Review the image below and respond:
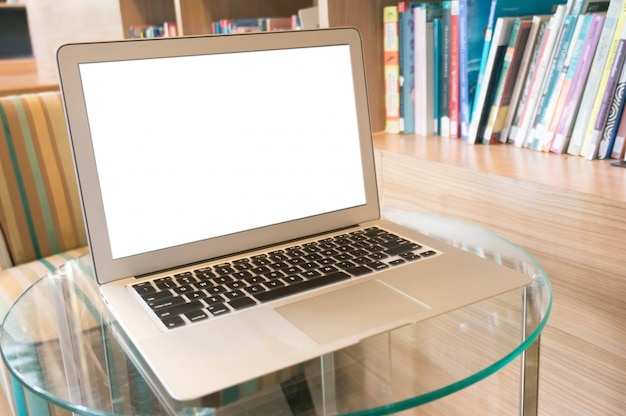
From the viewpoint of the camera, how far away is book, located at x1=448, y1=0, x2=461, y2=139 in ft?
4.01

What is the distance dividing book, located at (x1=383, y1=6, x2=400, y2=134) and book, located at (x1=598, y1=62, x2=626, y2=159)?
0.48m

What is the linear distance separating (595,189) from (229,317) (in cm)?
57

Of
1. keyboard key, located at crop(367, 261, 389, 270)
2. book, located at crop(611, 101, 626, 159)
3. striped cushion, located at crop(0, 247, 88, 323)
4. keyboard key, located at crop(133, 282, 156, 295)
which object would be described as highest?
book, located at crop(611, 101, 626, 159)

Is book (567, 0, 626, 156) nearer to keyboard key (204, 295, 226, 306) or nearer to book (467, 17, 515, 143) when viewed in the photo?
book (467, 17, 515, 143)

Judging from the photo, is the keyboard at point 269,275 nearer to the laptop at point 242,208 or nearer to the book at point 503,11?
the laptop at point 242,208

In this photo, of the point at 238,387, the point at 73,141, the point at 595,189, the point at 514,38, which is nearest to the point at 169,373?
the point at 238,387

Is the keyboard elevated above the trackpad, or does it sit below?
above

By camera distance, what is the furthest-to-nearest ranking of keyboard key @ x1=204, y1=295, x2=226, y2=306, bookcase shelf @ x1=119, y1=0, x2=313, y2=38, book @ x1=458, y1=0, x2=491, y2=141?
bookcase shelf @ x1=119, y1=0, x2=313, y2=38 < book @ x1=458, y1=0, x2=491, y2=141 < keyboard key @ x1=204, y1=295, x2=226, y2=306

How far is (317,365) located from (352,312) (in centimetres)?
8

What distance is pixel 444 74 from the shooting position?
4.22ft

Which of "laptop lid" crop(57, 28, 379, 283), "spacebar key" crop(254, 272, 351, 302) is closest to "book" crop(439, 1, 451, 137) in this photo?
"laptop lid" crop(57, 28, 379, 283)

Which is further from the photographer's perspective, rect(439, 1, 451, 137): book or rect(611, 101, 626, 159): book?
rect(439, 1, 451, 137): book

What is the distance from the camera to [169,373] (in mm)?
542

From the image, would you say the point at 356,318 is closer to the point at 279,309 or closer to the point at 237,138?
the point at 279,309
